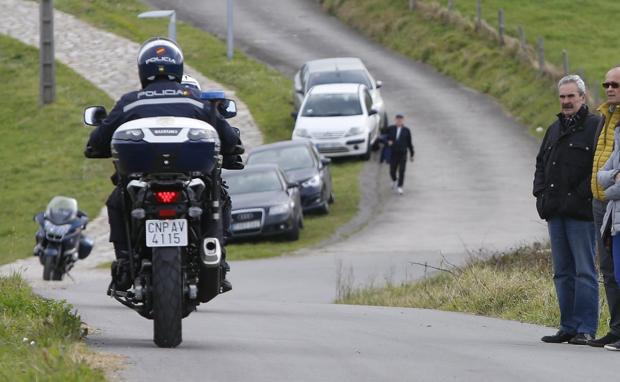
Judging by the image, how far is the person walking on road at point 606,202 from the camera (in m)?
11.1

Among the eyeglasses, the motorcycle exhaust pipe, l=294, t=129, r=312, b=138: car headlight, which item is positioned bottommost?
l=294, t=129, r=312, b=138: car headlight

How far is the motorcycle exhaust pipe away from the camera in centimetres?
1018

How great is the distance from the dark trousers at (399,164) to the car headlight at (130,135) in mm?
24349

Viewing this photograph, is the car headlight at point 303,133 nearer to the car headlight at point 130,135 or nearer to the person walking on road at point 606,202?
the person walking on road at point 606,202

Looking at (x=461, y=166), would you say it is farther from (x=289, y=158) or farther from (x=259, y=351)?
(x=259, y=351)

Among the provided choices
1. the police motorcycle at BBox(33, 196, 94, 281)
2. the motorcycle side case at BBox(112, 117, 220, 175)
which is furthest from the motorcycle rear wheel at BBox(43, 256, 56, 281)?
the motorcycle side case at BBox(112, 117, 220, 175)

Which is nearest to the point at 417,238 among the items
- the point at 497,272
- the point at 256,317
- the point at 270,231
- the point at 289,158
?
the point at 270,231

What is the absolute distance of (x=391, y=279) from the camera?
2006cm

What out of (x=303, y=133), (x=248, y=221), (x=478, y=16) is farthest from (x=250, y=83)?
(x=248, y=221)

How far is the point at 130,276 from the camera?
1034 cm

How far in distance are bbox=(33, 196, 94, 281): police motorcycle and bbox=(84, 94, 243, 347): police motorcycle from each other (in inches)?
472

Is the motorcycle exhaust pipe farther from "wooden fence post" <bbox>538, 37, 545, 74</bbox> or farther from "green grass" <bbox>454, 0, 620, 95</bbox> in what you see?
"green grass" <bbox>454, 0, 620, 95</bbox>

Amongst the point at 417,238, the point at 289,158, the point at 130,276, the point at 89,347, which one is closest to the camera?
the point at 89,347

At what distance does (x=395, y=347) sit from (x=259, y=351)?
100cm
